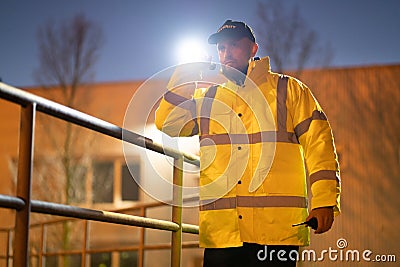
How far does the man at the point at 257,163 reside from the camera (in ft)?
11.1

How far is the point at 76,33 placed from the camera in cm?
1967

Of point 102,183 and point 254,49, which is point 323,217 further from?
point 102,183

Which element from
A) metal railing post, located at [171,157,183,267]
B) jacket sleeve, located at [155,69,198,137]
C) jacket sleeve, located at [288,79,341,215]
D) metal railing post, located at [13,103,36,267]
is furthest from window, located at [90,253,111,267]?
metal railing post, located at [13,103,36,267]

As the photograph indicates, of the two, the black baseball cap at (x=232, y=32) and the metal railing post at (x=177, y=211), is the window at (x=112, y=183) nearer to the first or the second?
the metal railing post at (x=177, y=211)

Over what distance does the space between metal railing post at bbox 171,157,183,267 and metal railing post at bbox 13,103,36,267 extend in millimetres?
1455

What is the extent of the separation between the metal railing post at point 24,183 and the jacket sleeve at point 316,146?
1.33 meters

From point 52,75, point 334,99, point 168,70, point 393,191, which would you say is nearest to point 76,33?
point 52,75

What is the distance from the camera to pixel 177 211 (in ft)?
13.0

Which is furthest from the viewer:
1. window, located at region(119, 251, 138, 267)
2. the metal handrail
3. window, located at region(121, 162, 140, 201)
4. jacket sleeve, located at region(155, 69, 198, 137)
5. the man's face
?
window, located at region(121, 162, 140, 201)

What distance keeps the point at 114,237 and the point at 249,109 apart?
14.2m

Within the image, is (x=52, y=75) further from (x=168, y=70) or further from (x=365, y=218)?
(x=168, y=70)

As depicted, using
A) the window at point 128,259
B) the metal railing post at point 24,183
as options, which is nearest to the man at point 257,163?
the metal railing post at point 24,183

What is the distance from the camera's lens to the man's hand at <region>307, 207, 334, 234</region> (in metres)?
3.29

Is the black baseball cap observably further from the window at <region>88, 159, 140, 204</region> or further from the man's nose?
the window at <region>88, 159, 140, 204</region>
